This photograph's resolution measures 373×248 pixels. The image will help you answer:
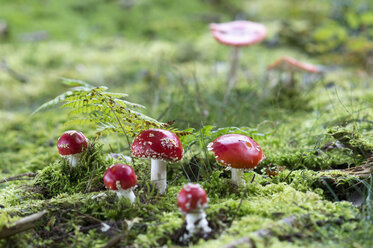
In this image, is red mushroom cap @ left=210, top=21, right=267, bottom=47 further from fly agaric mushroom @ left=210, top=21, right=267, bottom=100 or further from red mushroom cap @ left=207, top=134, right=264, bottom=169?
red mushroom cap @ left=207, top=134, right=264, bottom=169

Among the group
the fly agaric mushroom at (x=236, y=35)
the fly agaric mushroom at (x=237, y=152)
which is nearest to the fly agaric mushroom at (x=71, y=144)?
the fly agaric mushroom at (x=237, y=152)

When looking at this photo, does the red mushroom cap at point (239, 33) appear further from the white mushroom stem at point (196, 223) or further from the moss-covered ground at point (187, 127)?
the white mushroom stem at point (196, 223)

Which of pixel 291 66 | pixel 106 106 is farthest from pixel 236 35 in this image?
pixel 106 106

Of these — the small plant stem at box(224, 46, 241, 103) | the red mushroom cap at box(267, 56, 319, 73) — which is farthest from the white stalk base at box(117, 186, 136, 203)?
the small plant stem at box(224, 46, 241, 103)

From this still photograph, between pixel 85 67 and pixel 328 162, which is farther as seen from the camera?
pixel 85 67

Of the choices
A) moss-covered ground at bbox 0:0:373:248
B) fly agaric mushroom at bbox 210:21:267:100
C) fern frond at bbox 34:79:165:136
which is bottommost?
moss-covered ground at bbox 0:0:373:248

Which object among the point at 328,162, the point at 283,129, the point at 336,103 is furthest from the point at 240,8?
the point at 328,162

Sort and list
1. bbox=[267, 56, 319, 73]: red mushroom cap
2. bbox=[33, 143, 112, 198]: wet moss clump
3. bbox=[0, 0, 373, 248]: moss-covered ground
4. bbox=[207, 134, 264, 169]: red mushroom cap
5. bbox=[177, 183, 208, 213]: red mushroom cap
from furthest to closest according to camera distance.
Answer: bbox=[267, 56, 319, 73]: red mushroom cap → bbox=[33, 143, 112, 198]: wet moss clump → bbox=[207, 134, 264, 169]: red mushroom cap → bbox=[0, 0, 373, 248]: moss-covered ground → bbox=[177, 183, 208, 213]: red mushroom cap

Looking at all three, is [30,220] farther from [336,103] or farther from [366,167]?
[336,103]
